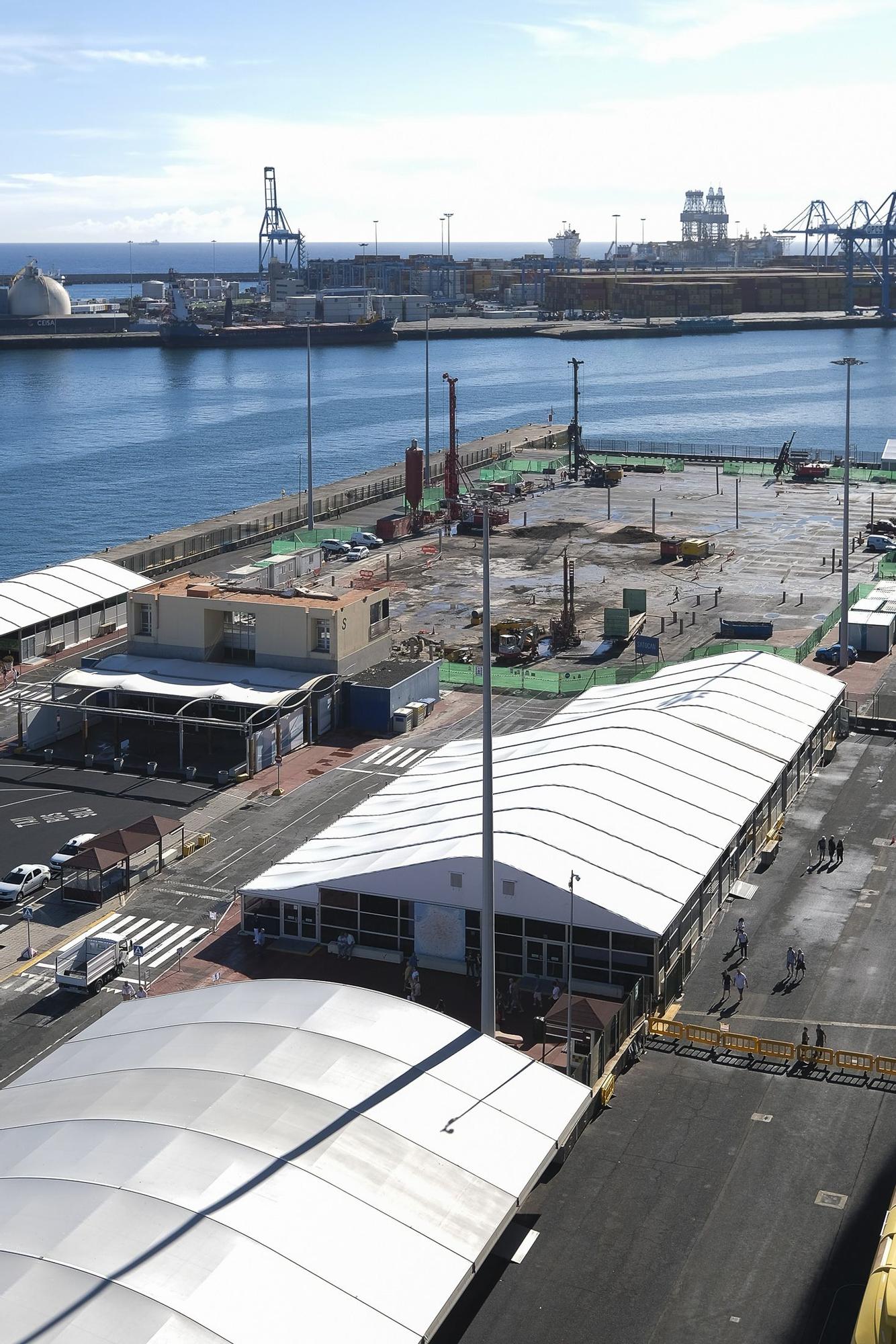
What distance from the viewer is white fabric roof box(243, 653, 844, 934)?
41125mm

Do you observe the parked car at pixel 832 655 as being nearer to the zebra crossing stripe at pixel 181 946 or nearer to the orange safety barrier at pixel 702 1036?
the orange safety barrier at pixel 702 1036

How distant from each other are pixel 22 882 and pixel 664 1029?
70.7 feet

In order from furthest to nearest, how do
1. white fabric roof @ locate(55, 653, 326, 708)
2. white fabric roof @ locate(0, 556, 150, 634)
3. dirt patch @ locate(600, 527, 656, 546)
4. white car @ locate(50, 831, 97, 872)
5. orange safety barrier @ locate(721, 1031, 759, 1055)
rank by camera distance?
dirt patch @ locate(600, 527, 656, 546)
white fabric roof @ locate(0, 556, 150, 634)
white fabric roof @ locate(55, 653, 326, 708)
white car @ locate(50, 831, 97, 872)
orange safety barrier @ locate(721, 1031, 759, 1055)

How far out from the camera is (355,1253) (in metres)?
24.7

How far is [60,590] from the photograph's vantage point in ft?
257

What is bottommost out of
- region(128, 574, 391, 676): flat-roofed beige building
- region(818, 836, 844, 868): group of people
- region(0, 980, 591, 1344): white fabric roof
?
region(818, 836, 844, 868): group of people

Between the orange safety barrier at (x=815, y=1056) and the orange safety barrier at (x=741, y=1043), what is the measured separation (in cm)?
107

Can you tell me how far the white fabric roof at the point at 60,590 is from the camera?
2936 inches

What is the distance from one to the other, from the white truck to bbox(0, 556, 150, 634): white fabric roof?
108ft

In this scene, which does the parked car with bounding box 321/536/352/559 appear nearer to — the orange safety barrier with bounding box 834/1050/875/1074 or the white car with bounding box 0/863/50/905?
the white car with bounding box 0/863/50/905

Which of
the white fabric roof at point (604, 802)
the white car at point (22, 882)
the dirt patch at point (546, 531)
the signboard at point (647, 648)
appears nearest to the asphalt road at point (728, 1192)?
the white fabric roof at point (604, 802)

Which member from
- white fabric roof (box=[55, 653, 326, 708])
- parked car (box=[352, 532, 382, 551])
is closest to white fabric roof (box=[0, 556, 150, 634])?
white fabric roof (box=[55, 653, 326, 708])

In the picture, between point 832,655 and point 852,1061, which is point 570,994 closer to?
point 852,1061

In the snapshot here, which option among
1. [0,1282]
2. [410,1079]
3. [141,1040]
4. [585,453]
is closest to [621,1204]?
[410,1079]
